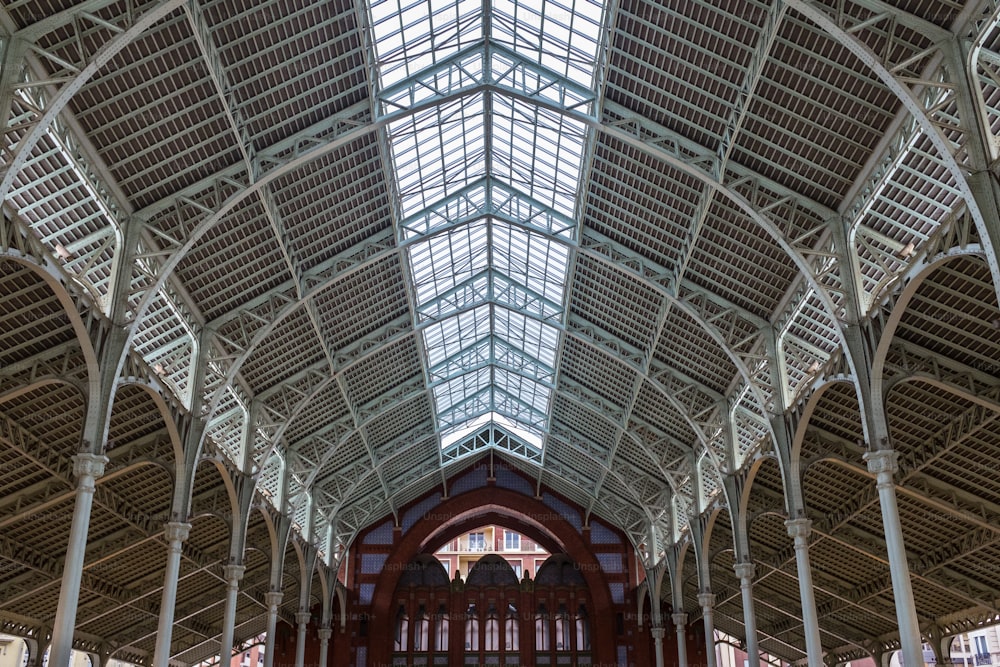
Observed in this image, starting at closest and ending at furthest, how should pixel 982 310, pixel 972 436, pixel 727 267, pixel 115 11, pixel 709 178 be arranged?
pixel 115 11, pixel 982 310, pixel 709 178, pixel 972 436, pixel 727 267

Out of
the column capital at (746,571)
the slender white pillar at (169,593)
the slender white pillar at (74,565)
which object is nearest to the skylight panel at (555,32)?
the slender white pillar at (74,565)

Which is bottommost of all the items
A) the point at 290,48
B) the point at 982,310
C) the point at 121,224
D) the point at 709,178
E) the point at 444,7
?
the point at 982,310

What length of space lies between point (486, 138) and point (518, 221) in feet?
12.8

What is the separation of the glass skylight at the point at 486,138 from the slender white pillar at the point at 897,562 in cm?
1513

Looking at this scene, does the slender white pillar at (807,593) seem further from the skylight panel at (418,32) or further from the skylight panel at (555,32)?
the skylight panel at (418,32)

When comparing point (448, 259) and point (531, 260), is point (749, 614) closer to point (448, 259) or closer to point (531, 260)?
point (531, 260)

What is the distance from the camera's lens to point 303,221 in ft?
118

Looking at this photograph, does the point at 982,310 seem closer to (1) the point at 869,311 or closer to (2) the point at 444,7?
(1) the point at 869,311

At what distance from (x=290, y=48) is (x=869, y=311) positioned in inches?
748

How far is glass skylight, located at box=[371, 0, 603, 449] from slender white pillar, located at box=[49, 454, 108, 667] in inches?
593

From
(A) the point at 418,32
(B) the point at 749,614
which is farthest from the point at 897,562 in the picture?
(A) the point at 418,32

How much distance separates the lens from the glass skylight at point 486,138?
3128 cm

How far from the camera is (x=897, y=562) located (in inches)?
1029

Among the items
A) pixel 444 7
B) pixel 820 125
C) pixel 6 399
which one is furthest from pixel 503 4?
pixel 6 399
